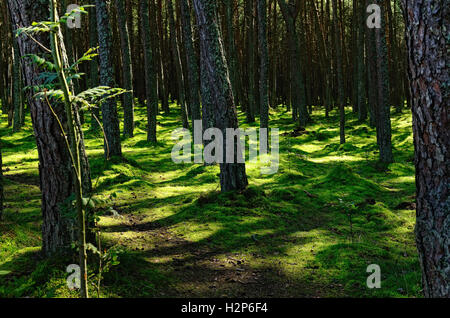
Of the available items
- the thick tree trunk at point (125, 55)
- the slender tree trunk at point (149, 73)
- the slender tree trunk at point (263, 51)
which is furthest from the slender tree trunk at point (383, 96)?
the thick tree trunk at point (125, 55)

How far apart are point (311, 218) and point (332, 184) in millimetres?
2603

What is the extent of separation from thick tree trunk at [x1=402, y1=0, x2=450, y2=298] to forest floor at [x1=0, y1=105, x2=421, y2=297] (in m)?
1.77

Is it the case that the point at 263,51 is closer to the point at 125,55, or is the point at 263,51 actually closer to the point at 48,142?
the point at 125,55

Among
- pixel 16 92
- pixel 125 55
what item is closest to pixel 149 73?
pixel 125 55

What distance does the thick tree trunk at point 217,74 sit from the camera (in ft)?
25.4

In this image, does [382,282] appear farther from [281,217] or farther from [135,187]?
[135,187]

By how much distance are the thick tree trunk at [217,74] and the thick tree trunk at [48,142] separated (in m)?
4.09

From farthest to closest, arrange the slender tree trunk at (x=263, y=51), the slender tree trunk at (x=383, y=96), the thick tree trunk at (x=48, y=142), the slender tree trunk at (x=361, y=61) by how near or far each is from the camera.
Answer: the slender tree trunk at (x=361, y=61) < the slender tree trunk at (x=263, y=51) < the slender tree trunk at (x=383, y=96) < the thick tree trunk at (x=48, y=142)

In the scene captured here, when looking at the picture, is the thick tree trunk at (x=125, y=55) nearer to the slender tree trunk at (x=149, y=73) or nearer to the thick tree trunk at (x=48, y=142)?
the slender tree trunk at (x=149, y=73)

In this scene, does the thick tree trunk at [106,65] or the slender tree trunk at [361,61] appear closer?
the thick tree trunk at [106,65]

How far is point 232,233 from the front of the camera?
6.73 metres
